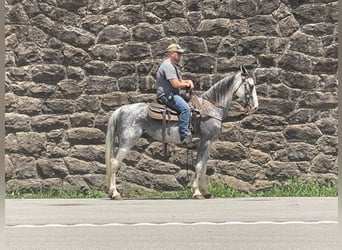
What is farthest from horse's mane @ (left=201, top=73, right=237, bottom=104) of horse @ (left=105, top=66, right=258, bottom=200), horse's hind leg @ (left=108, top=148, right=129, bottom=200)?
horse's hind leg @ (left=108, top=148, right=129, bottom=200)

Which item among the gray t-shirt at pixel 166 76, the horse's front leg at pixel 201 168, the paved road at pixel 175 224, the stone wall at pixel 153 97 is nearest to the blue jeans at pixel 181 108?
the gray t-shirt at pixel 166 76

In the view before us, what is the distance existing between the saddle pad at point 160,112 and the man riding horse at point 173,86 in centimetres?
8

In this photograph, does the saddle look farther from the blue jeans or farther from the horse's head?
the horse's head

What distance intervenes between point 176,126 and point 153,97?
1426mm

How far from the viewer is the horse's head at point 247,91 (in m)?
10.4

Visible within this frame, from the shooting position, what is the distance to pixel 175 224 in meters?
7.43

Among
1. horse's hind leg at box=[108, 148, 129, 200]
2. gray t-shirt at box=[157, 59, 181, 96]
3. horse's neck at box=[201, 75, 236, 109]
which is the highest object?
gray t-shirt at box=[157, 59, 181, 96]

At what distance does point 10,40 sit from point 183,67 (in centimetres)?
294

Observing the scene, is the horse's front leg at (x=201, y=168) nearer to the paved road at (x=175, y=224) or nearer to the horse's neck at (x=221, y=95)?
the paved road at (x=175, y=224)

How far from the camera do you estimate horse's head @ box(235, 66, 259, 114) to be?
10.4m

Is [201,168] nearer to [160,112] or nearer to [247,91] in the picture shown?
[160,112]

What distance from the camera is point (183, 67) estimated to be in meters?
11.5

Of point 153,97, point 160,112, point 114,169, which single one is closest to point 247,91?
point 160,112

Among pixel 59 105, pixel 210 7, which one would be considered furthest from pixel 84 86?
pixel 210 7
